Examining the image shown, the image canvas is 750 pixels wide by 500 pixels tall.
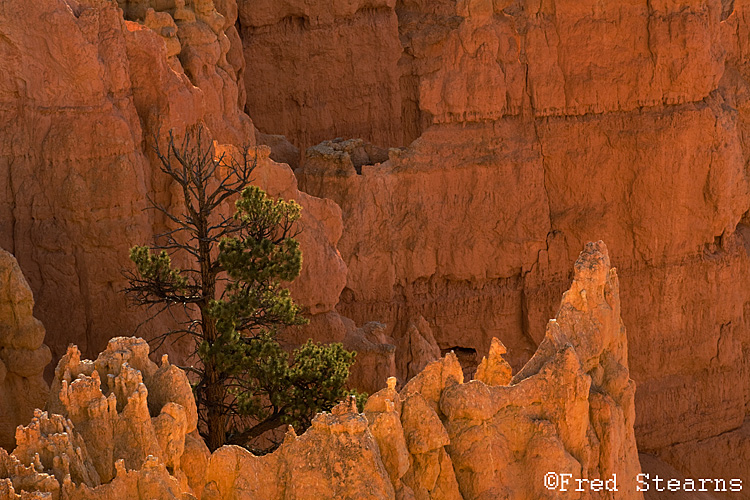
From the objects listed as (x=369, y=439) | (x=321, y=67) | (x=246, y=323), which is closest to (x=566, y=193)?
(x=321, y=67)

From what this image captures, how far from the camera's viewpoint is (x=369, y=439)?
1030 cm

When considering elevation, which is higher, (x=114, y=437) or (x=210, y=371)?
(x=210, y=371)

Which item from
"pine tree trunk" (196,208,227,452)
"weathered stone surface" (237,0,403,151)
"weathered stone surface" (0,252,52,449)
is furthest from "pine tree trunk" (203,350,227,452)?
"weathered stone surface" (237,0,403,151)

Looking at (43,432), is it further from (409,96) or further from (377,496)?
(409,96)

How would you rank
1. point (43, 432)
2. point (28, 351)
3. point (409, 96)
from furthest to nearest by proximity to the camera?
point (409, 96) < point (28, 351) < point (43, 432)

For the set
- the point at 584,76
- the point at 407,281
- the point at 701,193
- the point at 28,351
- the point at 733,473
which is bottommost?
the point at 733,473

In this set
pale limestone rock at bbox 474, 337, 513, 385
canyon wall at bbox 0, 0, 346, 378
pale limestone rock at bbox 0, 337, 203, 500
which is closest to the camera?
pale limestone rock at bbox 0, 337, 203, 500

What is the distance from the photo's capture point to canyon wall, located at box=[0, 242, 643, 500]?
10047 mm

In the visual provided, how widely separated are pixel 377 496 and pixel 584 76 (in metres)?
Answer: 15.6

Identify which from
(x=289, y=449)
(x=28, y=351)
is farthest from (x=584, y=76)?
(x=289, y=449)

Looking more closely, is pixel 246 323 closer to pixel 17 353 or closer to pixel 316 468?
pixel 17 353

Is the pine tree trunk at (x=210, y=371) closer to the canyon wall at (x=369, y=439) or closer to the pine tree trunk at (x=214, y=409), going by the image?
the pine tree trunk at (x=214, y=409)

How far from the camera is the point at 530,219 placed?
24766mm

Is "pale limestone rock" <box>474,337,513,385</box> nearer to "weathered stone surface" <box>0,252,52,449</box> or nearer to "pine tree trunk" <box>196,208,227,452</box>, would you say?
"pine tree trunk" <box>196,208,227,452</box>
